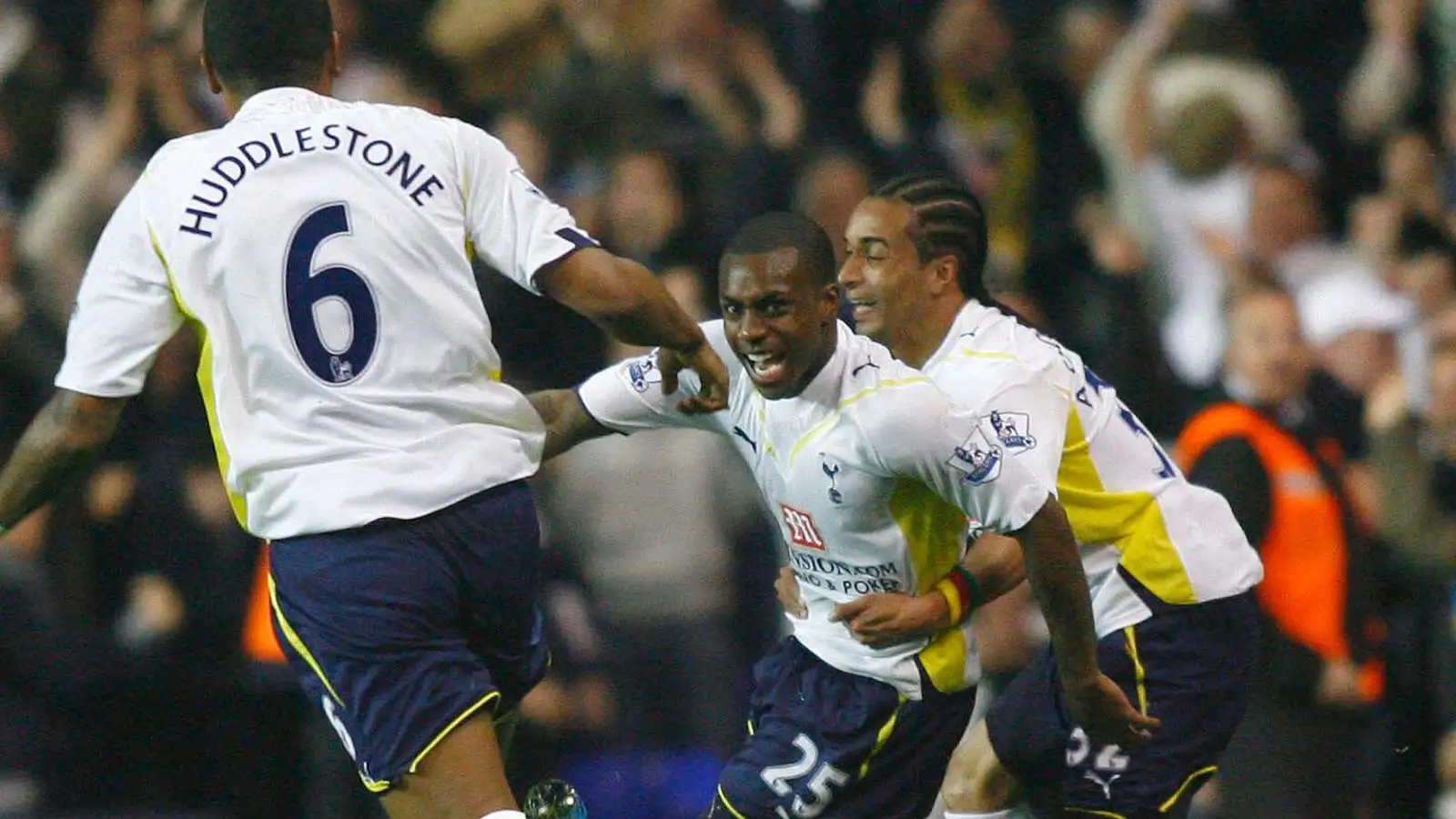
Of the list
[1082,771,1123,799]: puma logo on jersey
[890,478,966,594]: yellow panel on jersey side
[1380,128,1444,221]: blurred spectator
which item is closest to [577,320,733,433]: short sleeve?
[890,478,966,594]: yellow panel on jersey side

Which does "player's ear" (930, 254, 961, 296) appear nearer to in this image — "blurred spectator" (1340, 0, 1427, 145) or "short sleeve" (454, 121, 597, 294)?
"short sleeve" (454, 121, 597, 294)

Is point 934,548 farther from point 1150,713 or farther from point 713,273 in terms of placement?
point 713,273

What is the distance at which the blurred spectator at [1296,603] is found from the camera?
6980 mm

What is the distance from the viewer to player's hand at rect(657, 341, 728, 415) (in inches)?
183

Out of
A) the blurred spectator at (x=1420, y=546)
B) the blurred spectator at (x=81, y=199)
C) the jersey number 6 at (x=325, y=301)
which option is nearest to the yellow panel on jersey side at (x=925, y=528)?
the jersey number 6 at (x=325, y=301)

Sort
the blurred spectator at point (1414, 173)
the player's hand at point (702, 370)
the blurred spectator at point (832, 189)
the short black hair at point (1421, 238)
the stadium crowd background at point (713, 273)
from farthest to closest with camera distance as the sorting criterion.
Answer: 1. the blurred spectator at point (1414, 173)
2. the blurred spectator at point (832, 189)
3. the short black hair at point (1421, 238)
4. the stadium crowd background at point (713, 273)
5. the player's hand at point (702, 370)

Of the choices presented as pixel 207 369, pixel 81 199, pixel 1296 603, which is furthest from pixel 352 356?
pixel 81 199

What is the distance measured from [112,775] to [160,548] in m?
0.92

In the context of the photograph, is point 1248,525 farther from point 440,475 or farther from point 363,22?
point 363,22

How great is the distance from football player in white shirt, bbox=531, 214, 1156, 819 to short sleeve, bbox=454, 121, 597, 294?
423mm

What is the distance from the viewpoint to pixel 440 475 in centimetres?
446

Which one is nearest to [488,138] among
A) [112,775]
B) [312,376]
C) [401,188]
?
[401,188]

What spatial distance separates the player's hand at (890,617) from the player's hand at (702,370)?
0.54m

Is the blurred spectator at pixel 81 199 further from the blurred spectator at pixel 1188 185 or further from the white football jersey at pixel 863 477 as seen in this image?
the white football jersey at pixel 863 477
